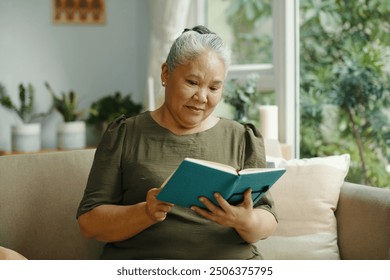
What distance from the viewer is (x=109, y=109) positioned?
4297 millimetres

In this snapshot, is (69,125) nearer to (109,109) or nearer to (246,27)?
(109,109)

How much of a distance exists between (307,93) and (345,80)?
27 centimetres

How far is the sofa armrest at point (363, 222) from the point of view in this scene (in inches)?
80.2

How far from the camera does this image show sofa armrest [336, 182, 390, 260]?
2.04 m

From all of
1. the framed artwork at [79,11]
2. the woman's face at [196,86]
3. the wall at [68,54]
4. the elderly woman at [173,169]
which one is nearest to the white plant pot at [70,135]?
the wall at [68,54]

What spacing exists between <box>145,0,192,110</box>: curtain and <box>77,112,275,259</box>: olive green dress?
192cm

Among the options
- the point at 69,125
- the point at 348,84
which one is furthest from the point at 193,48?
Result: the point at 69,125

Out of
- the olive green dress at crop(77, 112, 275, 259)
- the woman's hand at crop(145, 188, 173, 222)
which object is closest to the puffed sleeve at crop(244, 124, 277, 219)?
the olive green dress at crop(77, 112, 275, 259)

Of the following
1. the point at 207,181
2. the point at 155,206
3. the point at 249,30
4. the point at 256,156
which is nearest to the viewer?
the point at 207,181

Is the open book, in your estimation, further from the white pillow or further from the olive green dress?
the white pillow

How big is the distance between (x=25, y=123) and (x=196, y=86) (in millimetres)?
2691

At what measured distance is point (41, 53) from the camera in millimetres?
4312
